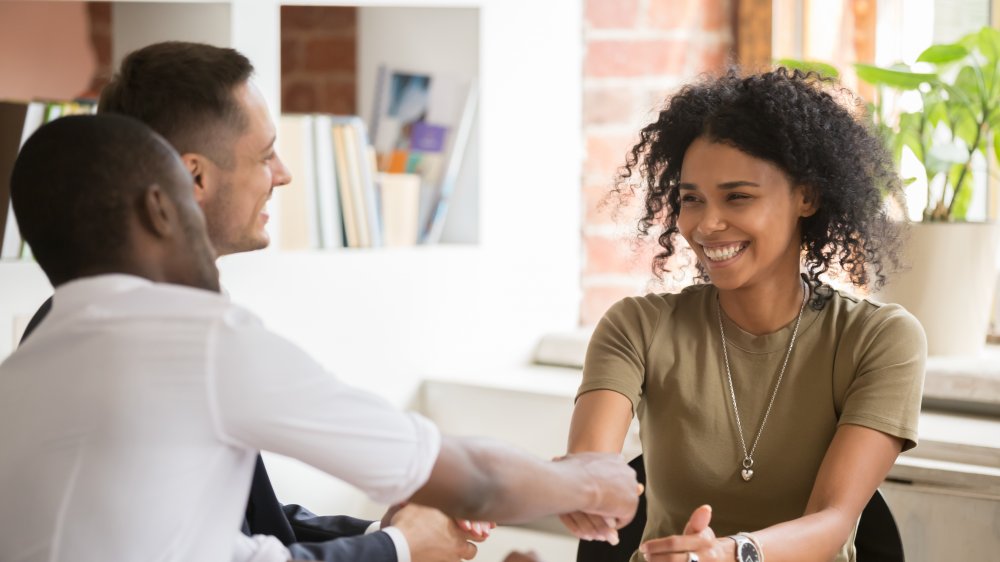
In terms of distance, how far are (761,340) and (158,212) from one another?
1.06 m

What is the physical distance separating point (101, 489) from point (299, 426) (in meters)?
0.16

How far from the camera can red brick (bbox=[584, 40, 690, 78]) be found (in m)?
2.94

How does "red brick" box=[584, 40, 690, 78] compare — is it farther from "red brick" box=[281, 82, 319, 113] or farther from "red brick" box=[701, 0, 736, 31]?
"red brick" box=[281, 82, 319, 113]

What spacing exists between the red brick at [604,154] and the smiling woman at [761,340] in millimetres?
1107

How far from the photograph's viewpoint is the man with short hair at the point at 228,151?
144cm

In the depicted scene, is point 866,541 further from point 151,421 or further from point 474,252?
point 474,252

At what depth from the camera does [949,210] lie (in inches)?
90.9

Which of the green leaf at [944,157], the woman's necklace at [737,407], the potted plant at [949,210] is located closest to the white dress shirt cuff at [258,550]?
the woman's necklace at [737,407]

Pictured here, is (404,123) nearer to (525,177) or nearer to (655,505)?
(525,177)

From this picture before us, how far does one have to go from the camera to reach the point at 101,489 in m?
0.93

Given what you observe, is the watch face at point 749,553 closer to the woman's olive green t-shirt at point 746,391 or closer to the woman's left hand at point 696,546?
the woman's left hand at point 696,546

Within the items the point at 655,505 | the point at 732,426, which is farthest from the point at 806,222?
the point at 655,505

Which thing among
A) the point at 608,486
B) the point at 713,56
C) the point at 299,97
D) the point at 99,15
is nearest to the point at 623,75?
the point at 713,56

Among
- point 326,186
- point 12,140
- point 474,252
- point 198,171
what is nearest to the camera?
point 198,171
